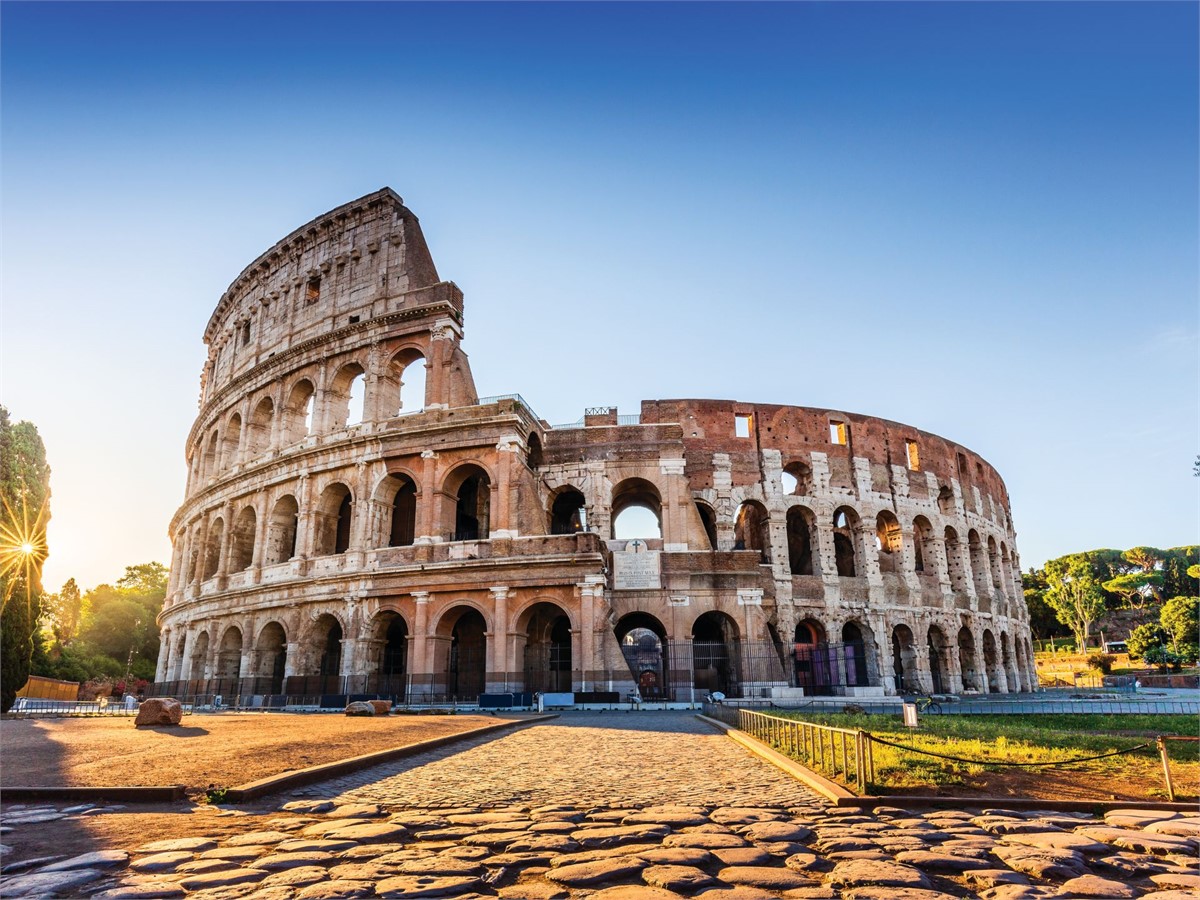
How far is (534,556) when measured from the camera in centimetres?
2194

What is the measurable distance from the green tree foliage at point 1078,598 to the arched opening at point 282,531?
5876 cm

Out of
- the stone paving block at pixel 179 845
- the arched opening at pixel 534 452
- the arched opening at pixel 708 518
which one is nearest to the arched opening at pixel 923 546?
the arched opening at pixel 708 518

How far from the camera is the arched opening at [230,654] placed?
26594 mm

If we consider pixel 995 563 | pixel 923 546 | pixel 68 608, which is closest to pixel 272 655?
pixel 923 546

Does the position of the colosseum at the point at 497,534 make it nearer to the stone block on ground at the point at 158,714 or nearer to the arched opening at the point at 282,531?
the arched opening at the point at 282,531

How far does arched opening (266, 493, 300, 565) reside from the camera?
26531 millimetres

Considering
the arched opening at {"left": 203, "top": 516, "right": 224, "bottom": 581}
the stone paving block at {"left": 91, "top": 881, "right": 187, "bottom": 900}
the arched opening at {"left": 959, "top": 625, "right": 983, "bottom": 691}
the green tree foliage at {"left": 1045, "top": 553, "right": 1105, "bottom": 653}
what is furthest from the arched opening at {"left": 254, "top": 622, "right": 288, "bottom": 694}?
the green tree foliage at {"left": 1045, "top": 553, "right": 1105, "bottom": 653}

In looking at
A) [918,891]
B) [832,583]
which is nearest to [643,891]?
[918,891]

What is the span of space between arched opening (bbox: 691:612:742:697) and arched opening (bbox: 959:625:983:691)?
39.4ft

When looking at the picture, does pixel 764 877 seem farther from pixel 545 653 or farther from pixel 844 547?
pixel 844 547

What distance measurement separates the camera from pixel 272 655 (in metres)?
25.8

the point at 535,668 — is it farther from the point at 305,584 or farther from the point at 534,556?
the point at 305,584

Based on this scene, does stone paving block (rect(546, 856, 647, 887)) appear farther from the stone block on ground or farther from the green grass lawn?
the stone block on ground

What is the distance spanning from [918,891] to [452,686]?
884 inches
